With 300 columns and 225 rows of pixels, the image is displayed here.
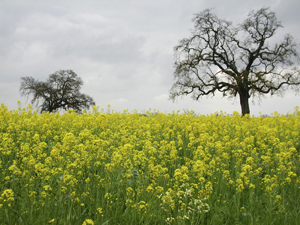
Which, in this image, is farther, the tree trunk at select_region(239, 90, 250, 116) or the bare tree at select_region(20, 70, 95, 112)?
the bare tree at select_region(20, 70, 95, 112)

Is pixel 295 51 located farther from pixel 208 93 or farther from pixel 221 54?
pixel 208 93

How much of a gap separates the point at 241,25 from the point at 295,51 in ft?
21.2

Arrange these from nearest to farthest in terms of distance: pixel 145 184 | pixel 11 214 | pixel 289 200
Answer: pixel 11 214, pixel 145 184, pixel 289 200

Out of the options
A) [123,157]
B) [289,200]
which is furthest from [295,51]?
[123,157]

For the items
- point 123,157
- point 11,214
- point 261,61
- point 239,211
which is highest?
point 261,61

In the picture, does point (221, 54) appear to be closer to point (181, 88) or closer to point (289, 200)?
point (181, 88)

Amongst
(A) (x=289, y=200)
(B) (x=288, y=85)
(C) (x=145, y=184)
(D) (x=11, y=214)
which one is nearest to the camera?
(D) (x=11, y=214)

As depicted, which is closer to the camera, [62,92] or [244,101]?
[244,101]

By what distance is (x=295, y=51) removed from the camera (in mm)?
28328

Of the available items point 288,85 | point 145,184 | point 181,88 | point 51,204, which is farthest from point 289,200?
point 288,85

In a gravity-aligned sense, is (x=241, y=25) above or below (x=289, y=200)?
above

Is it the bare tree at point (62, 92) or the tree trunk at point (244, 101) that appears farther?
the bare tree at point (62, 92)

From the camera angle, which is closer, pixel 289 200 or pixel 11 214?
pixel 11 214

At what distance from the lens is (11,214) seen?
3.73 meters
